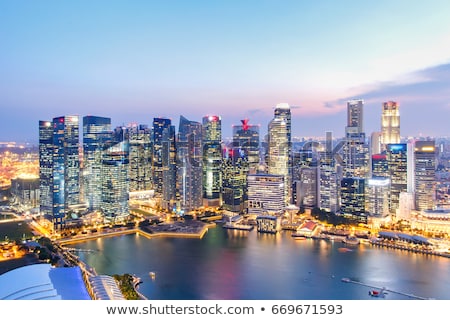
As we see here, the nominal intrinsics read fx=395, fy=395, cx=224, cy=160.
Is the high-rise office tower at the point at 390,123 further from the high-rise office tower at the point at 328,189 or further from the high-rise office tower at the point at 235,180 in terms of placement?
the high-rise office tower at the point at 235,180

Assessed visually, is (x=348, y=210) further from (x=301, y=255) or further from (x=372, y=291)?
(x=372, y=291)

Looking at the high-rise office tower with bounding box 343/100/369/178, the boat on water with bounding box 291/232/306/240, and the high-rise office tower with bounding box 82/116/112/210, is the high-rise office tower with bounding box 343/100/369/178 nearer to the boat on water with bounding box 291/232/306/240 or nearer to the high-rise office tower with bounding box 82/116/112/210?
the boat on water with bounding box 291/232/306/240

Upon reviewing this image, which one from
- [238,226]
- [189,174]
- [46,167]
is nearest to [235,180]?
[189,174]

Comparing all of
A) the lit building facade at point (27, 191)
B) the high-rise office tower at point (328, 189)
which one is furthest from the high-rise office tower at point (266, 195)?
the lit building facade at point (27, 191)
